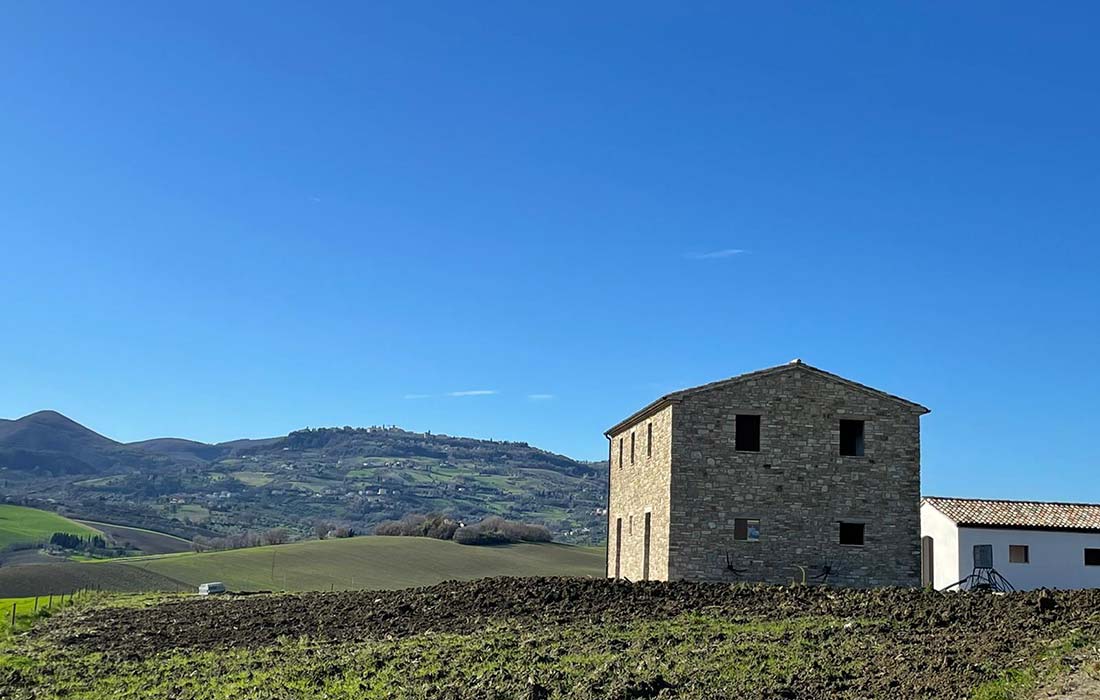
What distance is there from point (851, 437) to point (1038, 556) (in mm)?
9476

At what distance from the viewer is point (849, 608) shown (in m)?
20.8

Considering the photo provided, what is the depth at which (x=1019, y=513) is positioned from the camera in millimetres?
38125

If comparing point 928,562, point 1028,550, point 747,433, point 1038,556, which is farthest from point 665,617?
point 928,562

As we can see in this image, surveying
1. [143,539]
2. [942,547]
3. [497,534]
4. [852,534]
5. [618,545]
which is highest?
[852,534]

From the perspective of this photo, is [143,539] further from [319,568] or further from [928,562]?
[928,562]

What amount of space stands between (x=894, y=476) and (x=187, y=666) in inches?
862

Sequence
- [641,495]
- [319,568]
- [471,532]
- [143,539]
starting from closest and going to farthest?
[641,495] < [319,568] < [471,532] < [143,539]

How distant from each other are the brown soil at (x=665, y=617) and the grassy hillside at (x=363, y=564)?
37.2 meters

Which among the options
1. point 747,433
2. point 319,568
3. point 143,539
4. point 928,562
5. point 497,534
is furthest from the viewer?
point 143,539

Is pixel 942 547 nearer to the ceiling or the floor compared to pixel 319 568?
nearer to the ceiling

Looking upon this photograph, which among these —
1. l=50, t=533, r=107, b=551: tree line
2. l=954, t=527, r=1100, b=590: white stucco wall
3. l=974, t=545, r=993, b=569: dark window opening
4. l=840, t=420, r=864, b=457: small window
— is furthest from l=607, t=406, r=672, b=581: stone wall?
l=50, t=533, r=107, b=551: tree line

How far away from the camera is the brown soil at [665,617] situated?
45.8 feet

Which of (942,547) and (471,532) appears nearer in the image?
(942,547)

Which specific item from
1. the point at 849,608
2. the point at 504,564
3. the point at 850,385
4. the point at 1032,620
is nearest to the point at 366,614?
the point at 849,608
